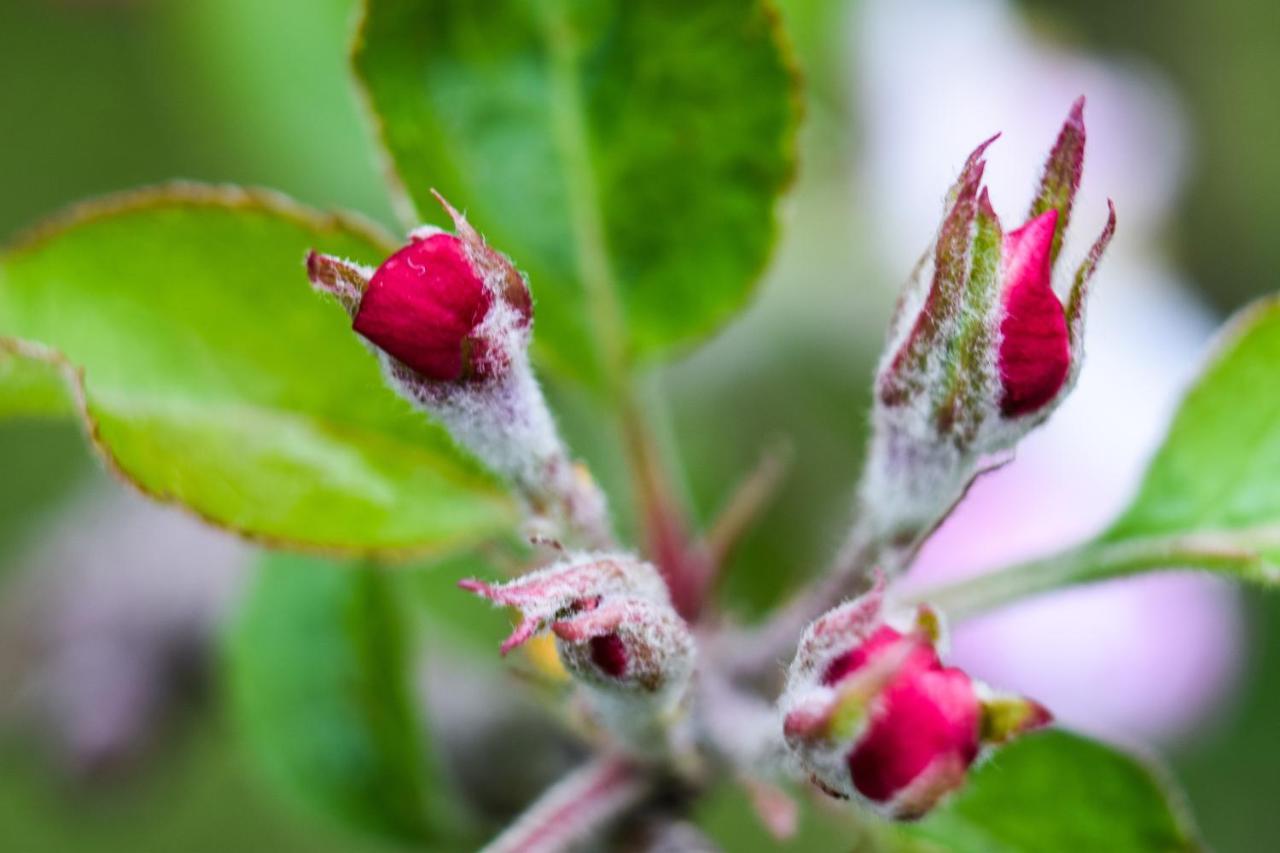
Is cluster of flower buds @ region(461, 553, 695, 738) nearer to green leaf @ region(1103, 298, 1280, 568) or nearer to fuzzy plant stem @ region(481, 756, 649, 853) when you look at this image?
fuzzy plant stem @ region(481, 756, 649, 853)

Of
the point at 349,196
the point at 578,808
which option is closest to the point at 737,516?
the point at 578,808

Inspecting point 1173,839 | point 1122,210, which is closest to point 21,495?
point 1122,210

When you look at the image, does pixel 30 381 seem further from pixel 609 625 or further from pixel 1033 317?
pixel 1033 317

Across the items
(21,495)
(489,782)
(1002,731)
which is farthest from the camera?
(21,495)

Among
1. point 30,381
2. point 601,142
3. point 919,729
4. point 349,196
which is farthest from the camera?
point 349,196

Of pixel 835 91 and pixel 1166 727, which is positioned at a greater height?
pixel 835 91

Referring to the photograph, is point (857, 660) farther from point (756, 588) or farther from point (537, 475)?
point (756, 588)

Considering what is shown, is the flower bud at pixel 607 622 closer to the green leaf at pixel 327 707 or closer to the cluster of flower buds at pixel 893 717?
the cluster of flower buds at pixel 893 717

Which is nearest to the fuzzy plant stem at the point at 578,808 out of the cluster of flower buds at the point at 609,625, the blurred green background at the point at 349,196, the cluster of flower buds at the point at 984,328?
the cluster of flower buds at the point at 609,625
